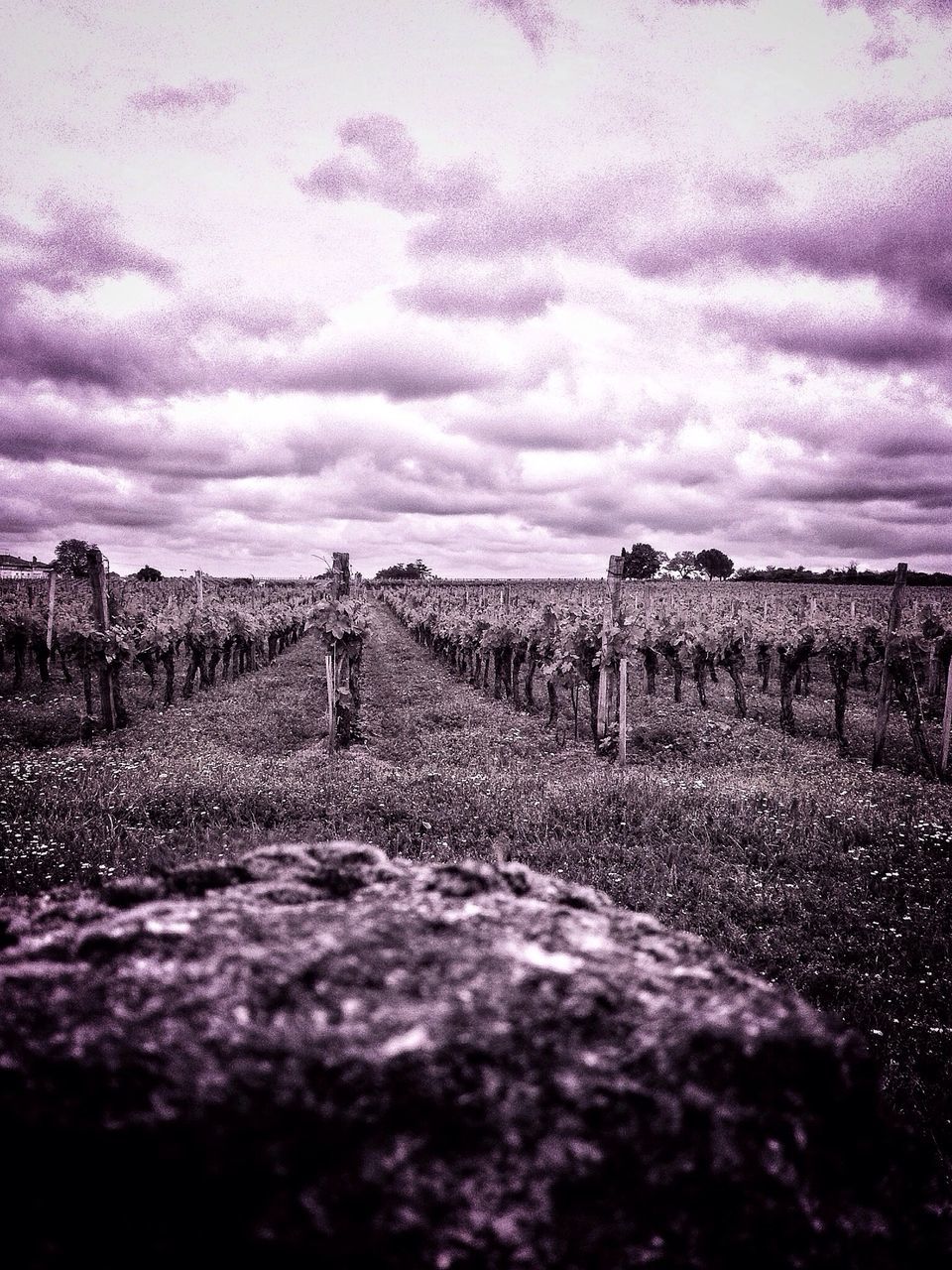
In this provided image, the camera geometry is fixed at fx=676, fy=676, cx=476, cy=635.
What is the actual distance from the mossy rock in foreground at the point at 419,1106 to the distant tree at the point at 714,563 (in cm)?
12651

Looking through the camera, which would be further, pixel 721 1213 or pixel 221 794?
pixel 221 794

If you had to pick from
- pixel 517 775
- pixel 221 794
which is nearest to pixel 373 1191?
pixel 221 794

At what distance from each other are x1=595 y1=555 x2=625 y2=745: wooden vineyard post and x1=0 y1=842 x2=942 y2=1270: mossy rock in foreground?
42.4 ft

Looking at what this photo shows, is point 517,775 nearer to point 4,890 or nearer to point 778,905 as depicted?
point 778,905

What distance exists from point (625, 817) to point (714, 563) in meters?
122

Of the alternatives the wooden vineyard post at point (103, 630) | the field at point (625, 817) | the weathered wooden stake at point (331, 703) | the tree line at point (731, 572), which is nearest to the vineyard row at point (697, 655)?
the field at point (625, 817)

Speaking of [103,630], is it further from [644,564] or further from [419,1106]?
[644,564]

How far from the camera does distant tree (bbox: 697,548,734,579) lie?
398 ft

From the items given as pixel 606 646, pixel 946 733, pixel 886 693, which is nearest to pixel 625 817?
pixel 606 646

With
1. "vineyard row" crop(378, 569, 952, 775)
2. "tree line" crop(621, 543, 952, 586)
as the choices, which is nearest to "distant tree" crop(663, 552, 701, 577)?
"tree line" crop(621, 543, 952, 586)

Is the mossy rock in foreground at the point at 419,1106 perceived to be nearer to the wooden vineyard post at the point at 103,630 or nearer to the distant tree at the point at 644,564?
the wooden vineyard post at the point at 103,630

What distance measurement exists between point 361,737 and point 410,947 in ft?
42.5

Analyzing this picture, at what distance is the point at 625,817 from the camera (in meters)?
8.44

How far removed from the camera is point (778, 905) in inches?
249
